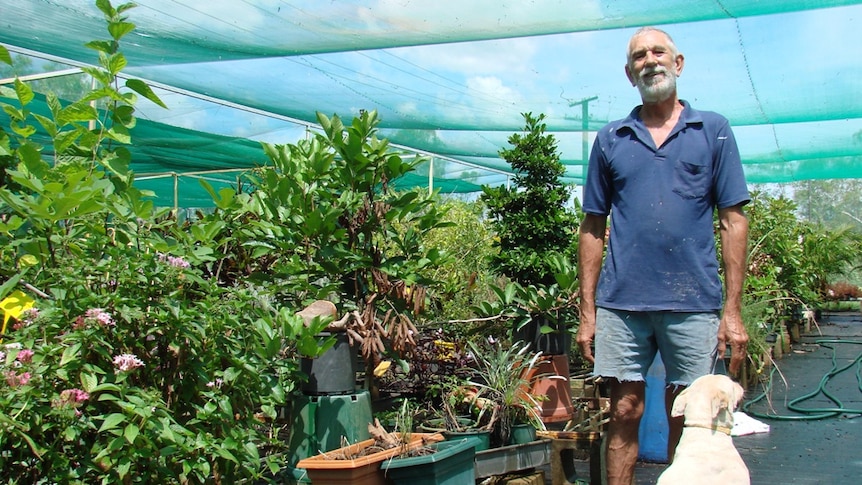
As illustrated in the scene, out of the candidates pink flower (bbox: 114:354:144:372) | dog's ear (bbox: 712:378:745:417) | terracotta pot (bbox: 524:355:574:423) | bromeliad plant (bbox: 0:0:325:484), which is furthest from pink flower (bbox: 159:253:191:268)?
terracotta pot (bbox: 524:355:574:423)

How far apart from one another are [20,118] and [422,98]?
7.08 metres

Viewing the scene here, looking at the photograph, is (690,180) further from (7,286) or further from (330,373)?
(7,286)

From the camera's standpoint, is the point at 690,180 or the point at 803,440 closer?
the point at 690,180

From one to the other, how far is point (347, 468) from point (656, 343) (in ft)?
4.02

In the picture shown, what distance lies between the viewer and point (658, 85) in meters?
2.84

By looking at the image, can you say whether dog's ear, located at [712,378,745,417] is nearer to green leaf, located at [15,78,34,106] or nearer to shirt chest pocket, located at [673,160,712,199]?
shirt chest pocket, located at [673,160,712,199]

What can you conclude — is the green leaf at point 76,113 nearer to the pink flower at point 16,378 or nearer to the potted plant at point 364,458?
the pink flower at point 16,378

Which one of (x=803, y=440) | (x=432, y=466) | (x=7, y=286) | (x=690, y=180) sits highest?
→ (x=690, y=180)

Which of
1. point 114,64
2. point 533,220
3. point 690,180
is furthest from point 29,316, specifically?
point 533,220

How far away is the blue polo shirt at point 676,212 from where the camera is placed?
2764 mm

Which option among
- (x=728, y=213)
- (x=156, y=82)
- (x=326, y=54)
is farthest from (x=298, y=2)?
(x=728, y=213)

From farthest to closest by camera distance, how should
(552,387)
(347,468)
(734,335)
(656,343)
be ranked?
(552,387) < (656,343) < (347,468) < (734,335)

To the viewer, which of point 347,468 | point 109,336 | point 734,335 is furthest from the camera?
point 347,468

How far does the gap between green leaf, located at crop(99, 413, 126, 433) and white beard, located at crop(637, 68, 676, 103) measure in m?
2.06
